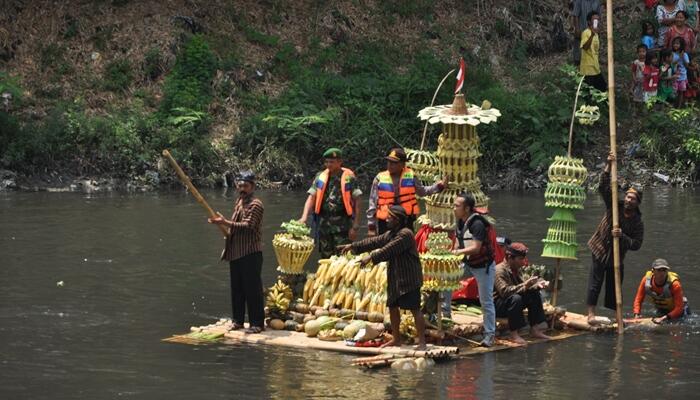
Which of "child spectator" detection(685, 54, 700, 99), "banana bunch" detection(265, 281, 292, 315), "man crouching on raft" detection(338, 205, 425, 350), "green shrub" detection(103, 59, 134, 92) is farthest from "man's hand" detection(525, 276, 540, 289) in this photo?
"green shrub" detection(103, 59, 134, 92)

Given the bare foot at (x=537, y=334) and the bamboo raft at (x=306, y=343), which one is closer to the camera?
the bamboo raft at (x=306, y=343)

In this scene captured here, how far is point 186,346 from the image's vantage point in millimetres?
14281

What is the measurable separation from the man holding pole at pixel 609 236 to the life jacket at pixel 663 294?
0.44 metres

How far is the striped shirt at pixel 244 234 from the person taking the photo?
14.6m

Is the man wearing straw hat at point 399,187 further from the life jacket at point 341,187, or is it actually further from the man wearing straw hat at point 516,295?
the man wearing straw hat at point 516,295

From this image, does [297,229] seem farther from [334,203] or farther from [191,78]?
[191,78]

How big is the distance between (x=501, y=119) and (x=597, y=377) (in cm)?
1441

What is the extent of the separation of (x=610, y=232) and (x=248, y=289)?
3698 millimetres

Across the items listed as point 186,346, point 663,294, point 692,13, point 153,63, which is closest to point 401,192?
point 186,346

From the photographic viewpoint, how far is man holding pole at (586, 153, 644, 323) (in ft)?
49.3

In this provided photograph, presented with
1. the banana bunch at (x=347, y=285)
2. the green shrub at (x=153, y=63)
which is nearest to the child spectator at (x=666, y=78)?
the green shrub at (x=153, y=63)

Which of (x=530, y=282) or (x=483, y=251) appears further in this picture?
(x=530, y=282)

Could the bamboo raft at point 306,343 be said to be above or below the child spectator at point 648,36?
below

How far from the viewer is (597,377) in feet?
43.2
